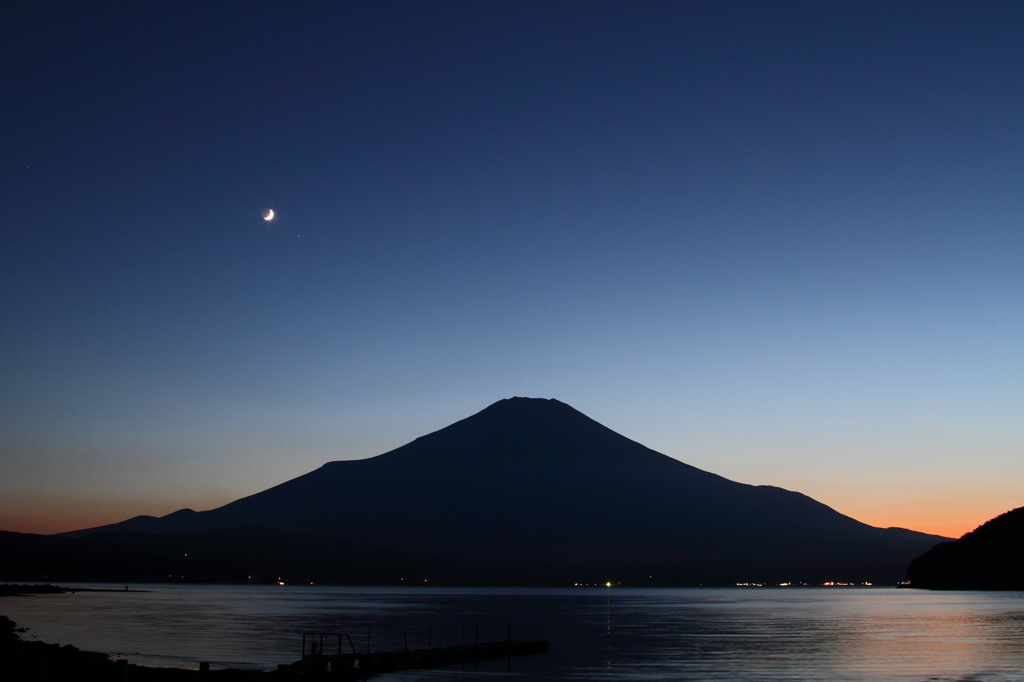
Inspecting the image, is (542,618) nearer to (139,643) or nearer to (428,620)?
(428,620)

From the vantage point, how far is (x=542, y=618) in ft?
365

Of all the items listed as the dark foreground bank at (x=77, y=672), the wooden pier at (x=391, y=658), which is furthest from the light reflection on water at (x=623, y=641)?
the dark foreground bank at (x=77, y=672)

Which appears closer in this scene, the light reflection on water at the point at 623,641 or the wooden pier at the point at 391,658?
the wooden pier at the point at 391,658

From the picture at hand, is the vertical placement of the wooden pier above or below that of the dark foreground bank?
below

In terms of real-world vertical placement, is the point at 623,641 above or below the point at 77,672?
below

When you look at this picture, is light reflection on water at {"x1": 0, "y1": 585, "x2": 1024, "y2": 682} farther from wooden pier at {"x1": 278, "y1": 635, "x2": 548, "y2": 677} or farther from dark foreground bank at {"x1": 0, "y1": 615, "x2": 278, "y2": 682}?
dark foreground bank at {"x1": 0, "y1": 615, "x2": 278, "y2": 682}

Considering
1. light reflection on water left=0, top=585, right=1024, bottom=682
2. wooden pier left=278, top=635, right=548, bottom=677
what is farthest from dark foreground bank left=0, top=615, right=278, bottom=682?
light reflection on water left=0, top=585, right=1024, bottom=682

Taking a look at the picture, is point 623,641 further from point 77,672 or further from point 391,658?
point 77,672

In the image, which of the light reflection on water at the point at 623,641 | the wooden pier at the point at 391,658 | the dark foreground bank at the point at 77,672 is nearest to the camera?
the dark foreground bank at the point at 77,672

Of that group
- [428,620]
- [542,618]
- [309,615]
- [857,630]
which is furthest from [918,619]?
[309,615]

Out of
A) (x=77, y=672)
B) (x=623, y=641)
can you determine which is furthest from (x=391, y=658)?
(x=623, y=641)

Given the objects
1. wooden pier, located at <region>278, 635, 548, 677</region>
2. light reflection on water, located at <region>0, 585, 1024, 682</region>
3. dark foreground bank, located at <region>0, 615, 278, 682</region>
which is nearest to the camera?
dark foreground bank, located at <region>0, 615, 278, 682</region>

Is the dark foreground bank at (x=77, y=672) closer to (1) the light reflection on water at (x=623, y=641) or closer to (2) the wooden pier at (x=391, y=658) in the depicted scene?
(2) the wooden pier at (x=391, y=658)

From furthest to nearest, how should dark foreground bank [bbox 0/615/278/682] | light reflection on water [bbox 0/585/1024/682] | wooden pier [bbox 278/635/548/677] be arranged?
light reflection on water [bbox 0/585/1024/682]
wooden pier [bbox 278/635/548/677]
dark foreground bank [bbox 0/615/278/682]
